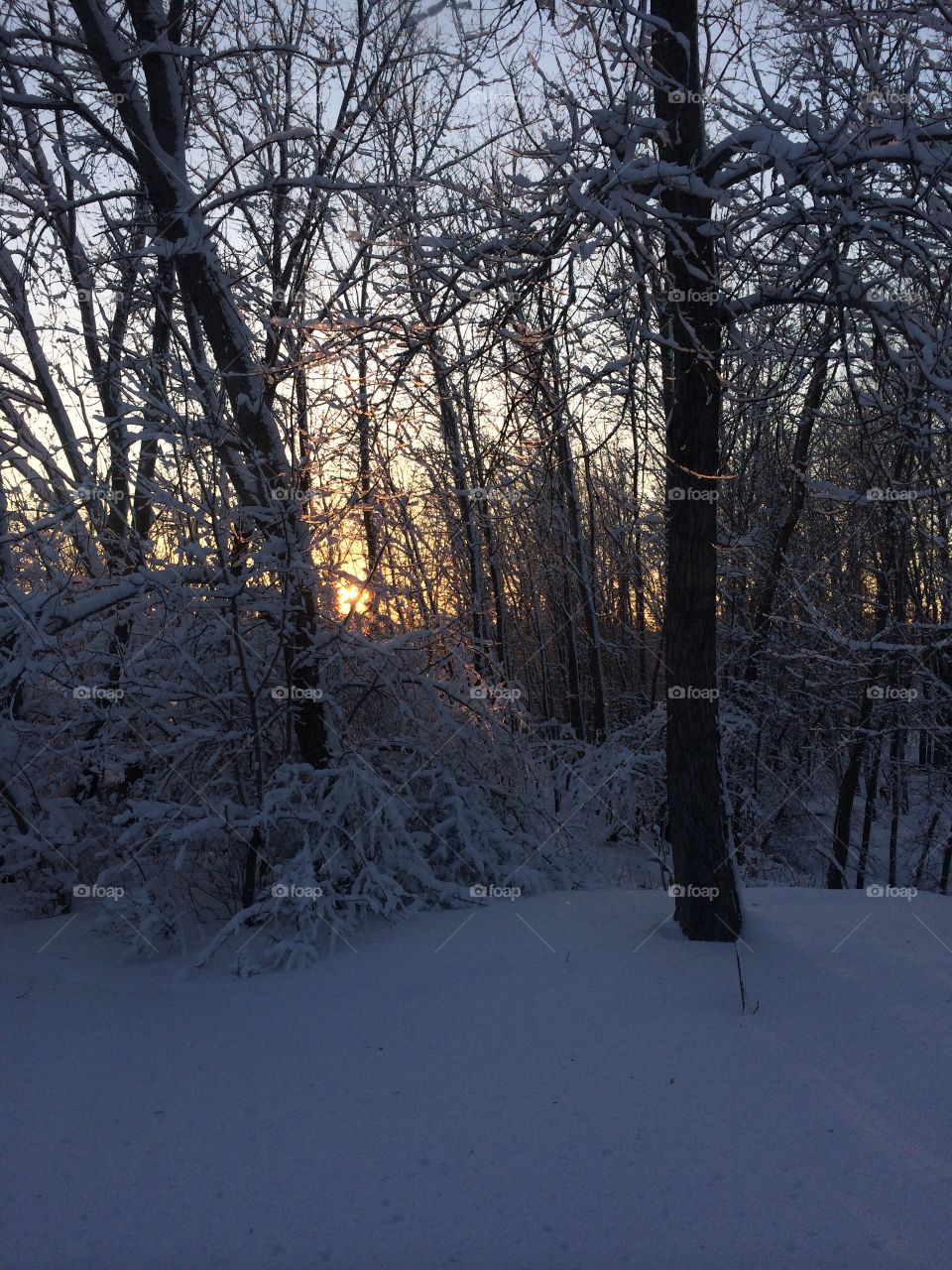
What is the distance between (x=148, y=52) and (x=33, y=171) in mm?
3641

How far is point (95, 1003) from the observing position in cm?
492

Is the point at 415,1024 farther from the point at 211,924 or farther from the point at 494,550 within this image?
the point at 494,550

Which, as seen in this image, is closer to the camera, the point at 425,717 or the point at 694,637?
the point at 694,637

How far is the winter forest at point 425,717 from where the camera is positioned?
10.8 ft

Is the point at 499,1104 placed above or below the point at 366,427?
below

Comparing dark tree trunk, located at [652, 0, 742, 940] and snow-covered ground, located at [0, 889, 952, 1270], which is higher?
dark tree trunk, located at [652, 0, 742, 940]

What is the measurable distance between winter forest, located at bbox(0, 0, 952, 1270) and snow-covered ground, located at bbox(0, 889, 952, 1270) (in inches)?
0.8

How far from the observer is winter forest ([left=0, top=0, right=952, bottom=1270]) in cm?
331

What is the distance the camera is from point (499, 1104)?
3.67 meters

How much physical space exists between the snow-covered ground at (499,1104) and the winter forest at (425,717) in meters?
0.02

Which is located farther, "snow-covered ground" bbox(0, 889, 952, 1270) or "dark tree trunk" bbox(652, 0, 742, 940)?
"dark tree trunk" bbox(652, 0, 742, 940)

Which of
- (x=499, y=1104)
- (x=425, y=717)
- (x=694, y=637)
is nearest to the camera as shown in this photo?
(x=499, y=1104)

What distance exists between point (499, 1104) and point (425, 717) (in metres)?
3.52

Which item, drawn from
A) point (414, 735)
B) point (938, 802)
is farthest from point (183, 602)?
point (938, 802)
